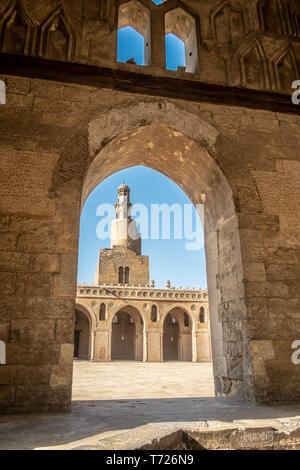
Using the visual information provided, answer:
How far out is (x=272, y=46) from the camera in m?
5.83

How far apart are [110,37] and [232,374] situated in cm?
531

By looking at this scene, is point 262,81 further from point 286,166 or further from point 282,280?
point 282,280

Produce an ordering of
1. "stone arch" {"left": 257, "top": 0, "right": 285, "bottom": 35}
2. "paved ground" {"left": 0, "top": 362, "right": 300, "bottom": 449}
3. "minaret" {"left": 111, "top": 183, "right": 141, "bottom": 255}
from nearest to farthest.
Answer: "paved ground" {"left": 0, "top": 362, "right": 300, "bottom": 449} → "stone arch" {"left": 257, "top": 0, "right": 285, "bottom": 35} → "minaret" {"left": 111, "top": 183, "right": 141, "bottom": 255}

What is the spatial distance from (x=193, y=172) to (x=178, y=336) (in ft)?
86.9

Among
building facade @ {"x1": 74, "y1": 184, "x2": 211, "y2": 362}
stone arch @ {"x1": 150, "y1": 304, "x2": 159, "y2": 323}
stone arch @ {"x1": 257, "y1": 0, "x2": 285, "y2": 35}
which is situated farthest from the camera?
stone arch @ {"x1": 150, "y1": 304, "x2": 159, "y2": 323}

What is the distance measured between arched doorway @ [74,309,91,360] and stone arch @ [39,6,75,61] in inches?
1045

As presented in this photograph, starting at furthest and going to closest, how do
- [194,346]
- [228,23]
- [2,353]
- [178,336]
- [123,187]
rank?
Answer: [123,187] → [178,336] → [194,346] → [228,23] → [2,353]

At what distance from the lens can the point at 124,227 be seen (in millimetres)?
41688

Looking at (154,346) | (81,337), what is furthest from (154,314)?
(81,337)

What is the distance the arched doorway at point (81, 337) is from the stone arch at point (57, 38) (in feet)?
87.1

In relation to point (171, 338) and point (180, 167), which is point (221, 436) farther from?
point (171, 338)

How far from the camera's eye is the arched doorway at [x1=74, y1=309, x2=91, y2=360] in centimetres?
2952

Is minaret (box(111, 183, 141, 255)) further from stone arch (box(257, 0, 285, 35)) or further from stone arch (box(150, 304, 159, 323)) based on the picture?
stone arch (box(257, 0, 285, 35))

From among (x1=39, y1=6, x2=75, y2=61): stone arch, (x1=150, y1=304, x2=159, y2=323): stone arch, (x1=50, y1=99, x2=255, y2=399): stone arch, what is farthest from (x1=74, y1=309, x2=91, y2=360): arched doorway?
(x1=39, y1=6, x2=75, y2=61): stone arch
